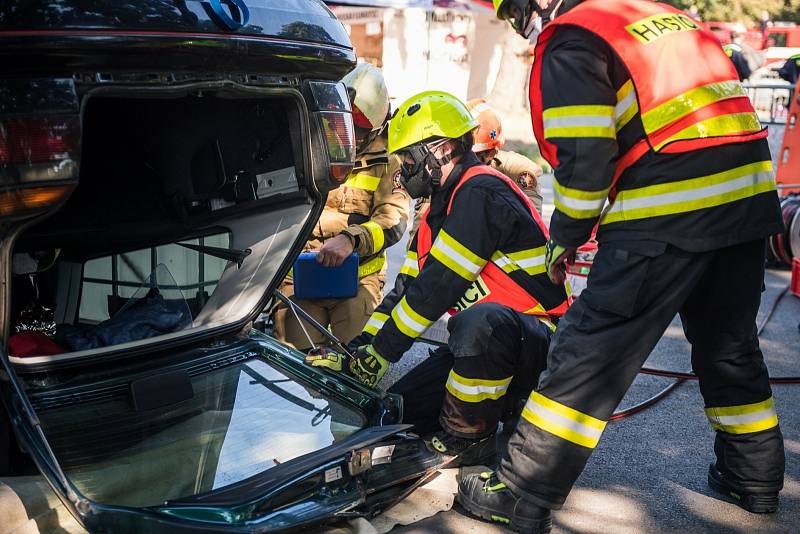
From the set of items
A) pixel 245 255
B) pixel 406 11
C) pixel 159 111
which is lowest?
pixel 406 11

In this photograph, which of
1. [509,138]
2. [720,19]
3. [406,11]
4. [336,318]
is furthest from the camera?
[720,19]

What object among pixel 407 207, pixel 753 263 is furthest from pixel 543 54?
pixel 407 207

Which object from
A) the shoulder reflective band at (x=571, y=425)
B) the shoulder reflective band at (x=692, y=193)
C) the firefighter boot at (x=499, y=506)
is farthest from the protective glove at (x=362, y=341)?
the shoulder reflective band at (x=692, y=193)

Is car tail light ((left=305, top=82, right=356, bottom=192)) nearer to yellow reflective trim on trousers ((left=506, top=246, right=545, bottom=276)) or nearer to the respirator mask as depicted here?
the respirator mask

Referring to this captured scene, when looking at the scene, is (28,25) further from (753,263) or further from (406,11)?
(406,11)

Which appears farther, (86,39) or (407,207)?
(407,207)

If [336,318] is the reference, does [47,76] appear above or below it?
above

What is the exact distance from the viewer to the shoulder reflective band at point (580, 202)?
9.20 ft

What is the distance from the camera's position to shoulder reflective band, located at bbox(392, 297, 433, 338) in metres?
3.40

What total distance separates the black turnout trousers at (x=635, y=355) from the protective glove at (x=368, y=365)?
694 millimetres

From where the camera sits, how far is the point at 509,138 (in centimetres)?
1596

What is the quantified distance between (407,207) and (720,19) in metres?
24.8

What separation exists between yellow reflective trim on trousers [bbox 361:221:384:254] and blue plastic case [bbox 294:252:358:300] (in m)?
0.14

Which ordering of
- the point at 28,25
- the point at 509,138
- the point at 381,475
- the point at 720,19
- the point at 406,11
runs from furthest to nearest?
the point at 720,19
the point at 509,138
the point at 406,11
the point at 381,475
the point at 28,25
